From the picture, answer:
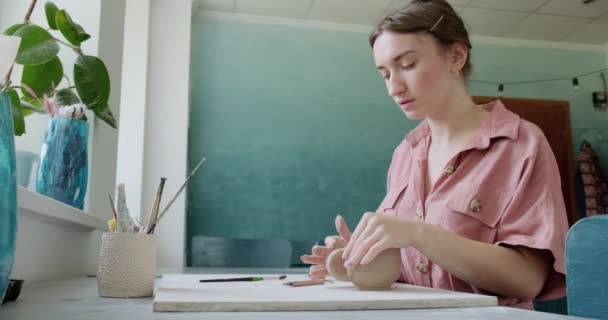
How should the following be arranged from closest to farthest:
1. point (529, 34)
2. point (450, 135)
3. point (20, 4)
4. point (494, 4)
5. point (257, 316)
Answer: point (257, 316) → point (450, 135) → point (20, 4) → point (494, 4) → point (529, 34)

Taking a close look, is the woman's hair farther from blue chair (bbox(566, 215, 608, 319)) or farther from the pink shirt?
blue chair (bbox(566, 215, 608, 319))

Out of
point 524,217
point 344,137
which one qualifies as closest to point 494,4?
point 344,137

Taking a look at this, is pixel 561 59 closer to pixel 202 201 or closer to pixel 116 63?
pixel 202 201

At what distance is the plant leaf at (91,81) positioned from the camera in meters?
1.23

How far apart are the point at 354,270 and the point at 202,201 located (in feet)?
10.7

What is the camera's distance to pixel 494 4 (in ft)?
12.7

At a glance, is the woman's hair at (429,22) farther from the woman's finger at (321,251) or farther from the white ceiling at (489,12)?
the white ceiling at (489,12)

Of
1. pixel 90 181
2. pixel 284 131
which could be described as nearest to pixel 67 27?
pixel 90 181

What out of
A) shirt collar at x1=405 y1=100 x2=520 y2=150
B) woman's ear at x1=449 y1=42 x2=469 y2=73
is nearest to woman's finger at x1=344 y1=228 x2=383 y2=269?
shirt collar at x1=405 y1=100 x2=520 y2=150

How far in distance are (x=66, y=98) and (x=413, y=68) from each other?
0.82 metres

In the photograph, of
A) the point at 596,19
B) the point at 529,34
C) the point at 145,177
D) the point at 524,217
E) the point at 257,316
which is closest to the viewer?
the point at 257,316

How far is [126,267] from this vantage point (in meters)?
0.64

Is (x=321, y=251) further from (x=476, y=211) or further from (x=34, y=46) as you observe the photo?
(x=34, y=46)

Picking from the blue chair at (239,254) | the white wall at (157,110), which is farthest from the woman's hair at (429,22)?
the white wall at (157,110)
